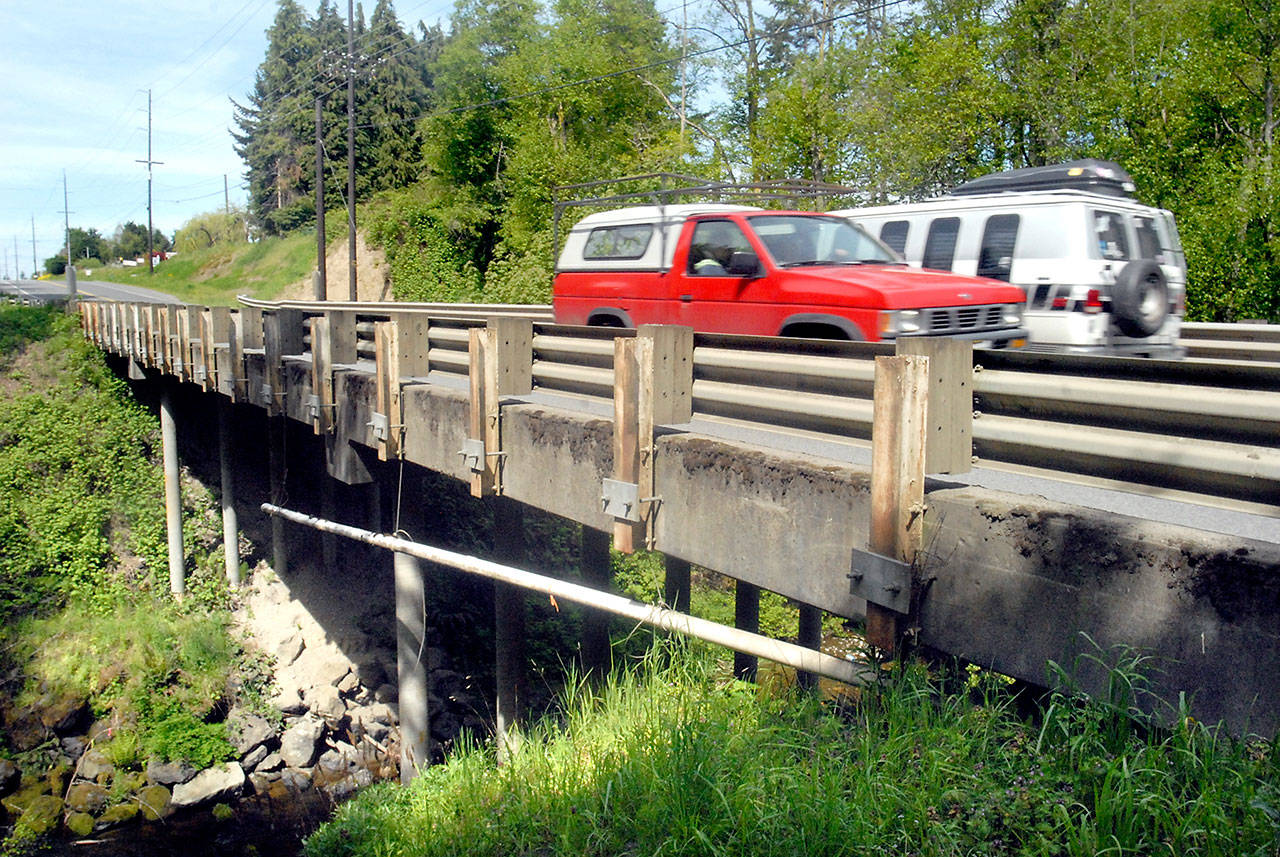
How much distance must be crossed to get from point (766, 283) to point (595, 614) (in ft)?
17.3

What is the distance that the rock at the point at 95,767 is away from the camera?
16.4 meters

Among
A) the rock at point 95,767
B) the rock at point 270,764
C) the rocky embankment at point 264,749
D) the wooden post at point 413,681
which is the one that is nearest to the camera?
the wooden post at point 413,681

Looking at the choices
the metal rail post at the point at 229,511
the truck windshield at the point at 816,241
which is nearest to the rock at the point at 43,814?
the metal rail post at the point at 229,511

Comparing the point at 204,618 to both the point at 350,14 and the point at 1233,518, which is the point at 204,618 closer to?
the point at 1233,518

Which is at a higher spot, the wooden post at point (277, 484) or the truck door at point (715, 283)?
the truck door at point (715, 283)

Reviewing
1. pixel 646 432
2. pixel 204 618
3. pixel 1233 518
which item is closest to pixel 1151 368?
pixel 1233 518

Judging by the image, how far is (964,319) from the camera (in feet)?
24.9

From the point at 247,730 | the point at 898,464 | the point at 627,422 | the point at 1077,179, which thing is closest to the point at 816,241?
the point at 627,422

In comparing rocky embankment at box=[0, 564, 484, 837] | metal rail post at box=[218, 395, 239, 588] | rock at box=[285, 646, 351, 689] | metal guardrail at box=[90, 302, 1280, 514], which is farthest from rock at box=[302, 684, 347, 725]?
metal guardrail at box=[90, 302, 1280, 514]

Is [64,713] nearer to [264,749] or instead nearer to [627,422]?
[264,749]

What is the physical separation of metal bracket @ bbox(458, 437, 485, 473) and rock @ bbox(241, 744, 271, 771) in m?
12.2

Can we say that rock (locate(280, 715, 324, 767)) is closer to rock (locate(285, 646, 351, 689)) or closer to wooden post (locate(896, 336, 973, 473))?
rock (locate(285, 646, 351, 689))

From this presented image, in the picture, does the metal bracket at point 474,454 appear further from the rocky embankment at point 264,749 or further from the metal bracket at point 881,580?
the rocky embankment at point 264,749

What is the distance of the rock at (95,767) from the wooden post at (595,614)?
9125 mm
